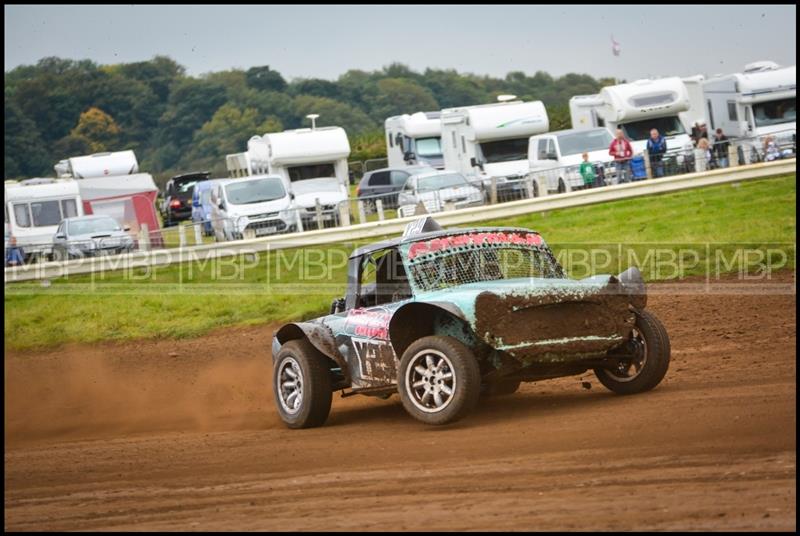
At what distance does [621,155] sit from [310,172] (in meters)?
11.4

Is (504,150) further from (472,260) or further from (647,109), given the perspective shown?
(472,260)

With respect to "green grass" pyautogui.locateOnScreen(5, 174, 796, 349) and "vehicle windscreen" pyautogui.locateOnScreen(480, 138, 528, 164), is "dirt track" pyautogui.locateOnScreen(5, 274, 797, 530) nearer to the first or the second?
"green grass" pyautogui.locateOnScreen(5, 174, 796, 349)

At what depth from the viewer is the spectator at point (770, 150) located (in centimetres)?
2670

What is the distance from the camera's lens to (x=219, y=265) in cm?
2291

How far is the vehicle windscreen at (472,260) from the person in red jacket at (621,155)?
1603 cm

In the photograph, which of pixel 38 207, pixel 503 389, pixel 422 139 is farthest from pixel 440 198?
pixel 422 139

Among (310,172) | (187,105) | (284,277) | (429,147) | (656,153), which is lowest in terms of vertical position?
(284,277)

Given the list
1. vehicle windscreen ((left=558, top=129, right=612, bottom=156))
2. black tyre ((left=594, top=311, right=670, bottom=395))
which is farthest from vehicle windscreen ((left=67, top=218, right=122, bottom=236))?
black tyre ((left=594, top=311, right=670, bottom=395))

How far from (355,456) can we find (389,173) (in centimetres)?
2910

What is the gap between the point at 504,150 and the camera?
115 feet

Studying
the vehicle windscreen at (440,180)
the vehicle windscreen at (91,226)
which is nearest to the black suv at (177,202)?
the vehicle windscreen at (91,226)

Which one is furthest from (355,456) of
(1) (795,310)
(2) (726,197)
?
(2) (726,197)

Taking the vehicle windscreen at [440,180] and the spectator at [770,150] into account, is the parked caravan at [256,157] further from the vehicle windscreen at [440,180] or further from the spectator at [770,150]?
the spectator at [770,150]

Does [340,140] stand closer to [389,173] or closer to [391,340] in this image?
[389,173]
